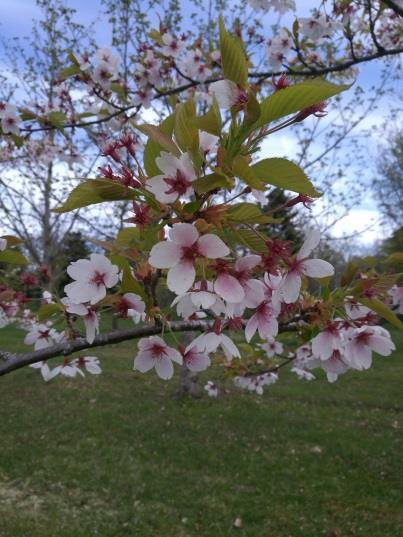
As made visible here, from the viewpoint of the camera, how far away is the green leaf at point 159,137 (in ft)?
2.42

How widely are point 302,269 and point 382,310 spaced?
0.21 m

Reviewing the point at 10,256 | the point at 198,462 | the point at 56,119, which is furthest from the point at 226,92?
the point at 198,462

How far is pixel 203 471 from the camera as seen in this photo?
4758mm

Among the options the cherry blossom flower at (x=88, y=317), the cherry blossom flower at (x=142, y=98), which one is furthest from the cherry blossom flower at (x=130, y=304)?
the cherry blossom flower at (x=142, y=98)

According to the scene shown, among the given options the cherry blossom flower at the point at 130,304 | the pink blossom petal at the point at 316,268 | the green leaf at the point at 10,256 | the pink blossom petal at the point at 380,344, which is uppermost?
the green leaf at the point at 10,256

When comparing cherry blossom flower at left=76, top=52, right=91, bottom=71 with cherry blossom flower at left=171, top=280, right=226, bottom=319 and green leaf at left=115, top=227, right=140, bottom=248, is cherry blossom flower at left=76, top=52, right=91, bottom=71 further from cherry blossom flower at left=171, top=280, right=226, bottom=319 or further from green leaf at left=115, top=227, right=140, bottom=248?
cherry blossom flower at left=171, top=280, right=226, bottom=319

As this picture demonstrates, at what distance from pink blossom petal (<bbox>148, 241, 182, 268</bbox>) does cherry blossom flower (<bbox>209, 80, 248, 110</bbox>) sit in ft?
0.72

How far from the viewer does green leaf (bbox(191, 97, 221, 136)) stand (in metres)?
0.70

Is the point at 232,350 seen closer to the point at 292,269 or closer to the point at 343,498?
the point at 292,269

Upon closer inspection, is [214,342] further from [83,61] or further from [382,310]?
[83,61]

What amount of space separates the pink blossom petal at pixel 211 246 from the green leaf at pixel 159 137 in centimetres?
14

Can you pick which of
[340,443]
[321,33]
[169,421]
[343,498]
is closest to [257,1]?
[321,33]

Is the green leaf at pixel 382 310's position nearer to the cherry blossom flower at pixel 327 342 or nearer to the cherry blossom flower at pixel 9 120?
the cherry blossom flower at pixel 327 342

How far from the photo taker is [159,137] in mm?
742
